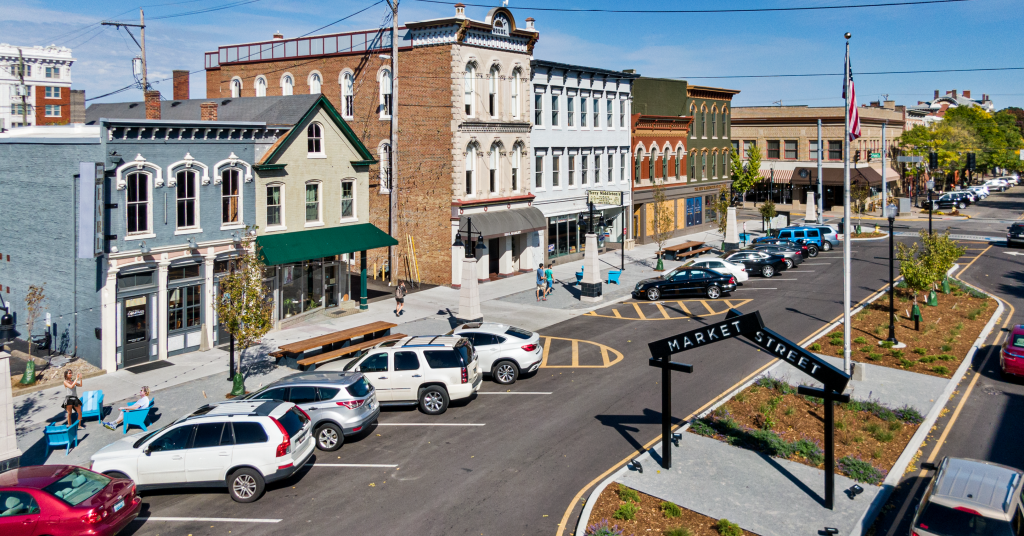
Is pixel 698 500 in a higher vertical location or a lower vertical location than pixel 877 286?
lower

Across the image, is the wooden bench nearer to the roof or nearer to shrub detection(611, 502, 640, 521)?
the roof

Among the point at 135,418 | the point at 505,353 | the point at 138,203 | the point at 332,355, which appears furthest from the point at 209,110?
the point at 505,353

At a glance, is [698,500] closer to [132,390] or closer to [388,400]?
[388,400]

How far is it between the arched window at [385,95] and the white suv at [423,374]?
23.0m

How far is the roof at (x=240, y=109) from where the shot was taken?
31.2 meters

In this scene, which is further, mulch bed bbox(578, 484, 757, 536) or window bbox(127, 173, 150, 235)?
window bbox(127, 173, 150, 235)

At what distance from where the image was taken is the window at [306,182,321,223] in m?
31.6

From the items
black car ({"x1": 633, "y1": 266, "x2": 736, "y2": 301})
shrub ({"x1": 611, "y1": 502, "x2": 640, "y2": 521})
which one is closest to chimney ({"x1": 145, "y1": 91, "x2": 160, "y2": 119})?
black car ({"x1": 633, "y1": 266, "x2": 736, "y2": 301})

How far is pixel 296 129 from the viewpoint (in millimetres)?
30203

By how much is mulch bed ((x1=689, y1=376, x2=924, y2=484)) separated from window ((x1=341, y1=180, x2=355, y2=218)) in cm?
1976

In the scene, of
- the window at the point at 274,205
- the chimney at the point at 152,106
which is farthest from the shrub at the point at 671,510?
the chimney at the point at 152,106

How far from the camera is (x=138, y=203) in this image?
25344 millimetres

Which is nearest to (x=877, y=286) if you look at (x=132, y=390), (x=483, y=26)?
(x=483, y=26)

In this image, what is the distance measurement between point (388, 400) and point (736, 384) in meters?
10.2
